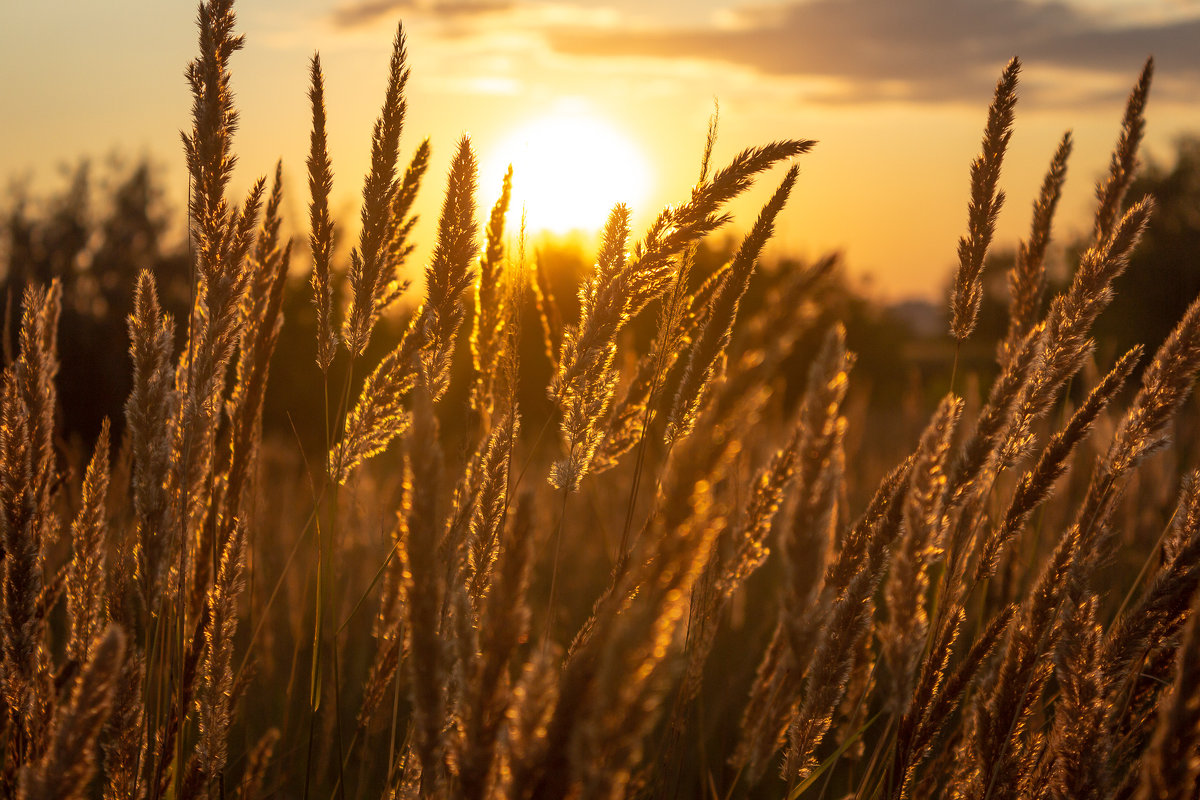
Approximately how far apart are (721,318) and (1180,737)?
963mm

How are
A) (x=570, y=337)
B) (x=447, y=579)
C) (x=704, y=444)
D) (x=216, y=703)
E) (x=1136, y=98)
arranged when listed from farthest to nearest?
(x=1136, y=98)
(x=570, y=337)
(x=216, y=703)
(x=447, y=579)
(x=704, y=444)

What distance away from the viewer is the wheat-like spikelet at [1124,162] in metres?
2.08

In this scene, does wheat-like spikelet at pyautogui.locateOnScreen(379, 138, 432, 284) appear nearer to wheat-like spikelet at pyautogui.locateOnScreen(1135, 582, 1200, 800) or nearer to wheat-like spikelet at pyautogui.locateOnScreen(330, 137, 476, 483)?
wheat-like spikelet at pyautogui.locateOnScreen(330, 137, 476, 483)

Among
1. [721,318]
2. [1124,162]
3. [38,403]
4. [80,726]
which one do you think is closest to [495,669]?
[80,726]

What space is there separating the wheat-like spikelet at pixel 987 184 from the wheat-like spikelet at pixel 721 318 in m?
0.50

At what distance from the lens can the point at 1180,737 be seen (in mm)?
1102

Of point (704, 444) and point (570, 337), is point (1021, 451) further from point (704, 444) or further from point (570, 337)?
point (704, 444)

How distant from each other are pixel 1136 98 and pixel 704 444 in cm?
175

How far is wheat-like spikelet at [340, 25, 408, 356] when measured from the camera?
177 cm

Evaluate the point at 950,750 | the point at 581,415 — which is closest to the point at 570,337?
the point at 581,415

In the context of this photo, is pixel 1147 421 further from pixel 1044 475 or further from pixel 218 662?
pixel 218 662

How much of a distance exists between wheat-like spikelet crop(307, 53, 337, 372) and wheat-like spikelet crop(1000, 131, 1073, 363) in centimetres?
163

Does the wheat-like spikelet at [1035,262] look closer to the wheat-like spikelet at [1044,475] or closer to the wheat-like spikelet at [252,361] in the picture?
the wheat-like spikelet at [1044,475]

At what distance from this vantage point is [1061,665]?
1.60 meters
